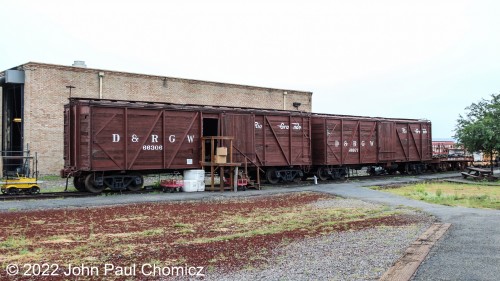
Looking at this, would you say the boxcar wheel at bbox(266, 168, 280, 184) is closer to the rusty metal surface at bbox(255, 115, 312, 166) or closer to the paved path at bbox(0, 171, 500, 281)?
the rusty metal surface at bbox(255, 115, 312, 166)

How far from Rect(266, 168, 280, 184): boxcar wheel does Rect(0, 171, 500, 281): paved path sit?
4.90m

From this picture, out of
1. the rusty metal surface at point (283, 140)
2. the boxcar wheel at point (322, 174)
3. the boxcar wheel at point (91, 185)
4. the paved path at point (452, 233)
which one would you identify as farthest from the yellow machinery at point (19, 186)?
the boxcar wheel at point (322, 174)

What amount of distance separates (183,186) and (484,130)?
1948 cm

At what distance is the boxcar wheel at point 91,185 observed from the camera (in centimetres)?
1730

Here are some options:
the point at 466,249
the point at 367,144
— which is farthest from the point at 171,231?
the point at 367,144

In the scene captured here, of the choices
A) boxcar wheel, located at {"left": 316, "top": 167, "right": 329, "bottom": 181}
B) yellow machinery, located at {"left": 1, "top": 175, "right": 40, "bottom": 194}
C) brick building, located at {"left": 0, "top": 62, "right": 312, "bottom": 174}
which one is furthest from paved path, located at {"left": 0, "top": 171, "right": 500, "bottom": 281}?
brick building, located at {"left": 0, "top": 62, "right": 312, "bottom": 174}

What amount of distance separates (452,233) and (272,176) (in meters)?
14.6

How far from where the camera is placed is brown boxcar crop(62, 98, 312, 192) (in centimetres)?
1731

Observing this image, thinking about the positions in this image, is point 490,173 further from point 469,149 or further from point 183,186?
point 183,186

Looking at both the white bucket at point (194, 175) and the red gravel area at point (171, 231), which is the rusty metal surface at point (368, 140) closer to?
the white bucket at point (194, 175)

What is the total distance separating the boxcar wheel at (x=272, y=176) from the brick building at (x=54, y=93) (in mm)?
13086

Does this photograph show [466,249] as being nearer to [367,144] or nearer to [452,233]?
[452,233]

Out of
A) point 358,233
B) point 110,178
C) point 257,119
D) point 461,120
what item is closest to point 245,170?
point 257,119

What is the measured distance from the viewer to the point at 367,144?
2678cm
